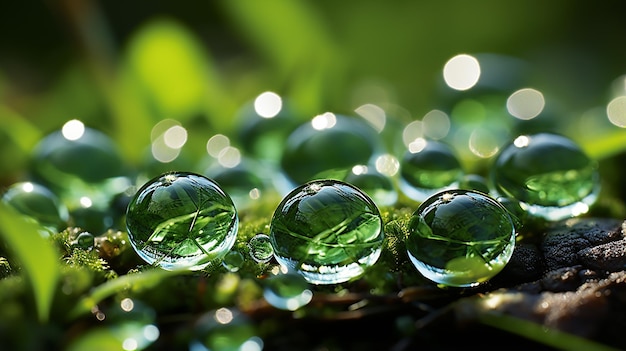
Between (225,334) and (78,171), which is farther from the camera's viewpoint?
(78,171)

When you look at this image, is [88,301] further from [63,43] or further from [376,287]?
[63,43]

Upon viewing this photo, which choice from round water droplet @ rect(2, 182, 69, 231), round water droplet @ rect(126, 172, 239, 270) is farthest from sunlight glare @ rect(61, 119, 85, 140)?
round water droplet @ rect(126, 172, 239, 270)

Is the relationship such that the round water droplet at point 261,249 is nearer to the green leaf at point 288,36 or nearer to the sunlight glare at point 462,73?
the sunlight glare at point 462,73

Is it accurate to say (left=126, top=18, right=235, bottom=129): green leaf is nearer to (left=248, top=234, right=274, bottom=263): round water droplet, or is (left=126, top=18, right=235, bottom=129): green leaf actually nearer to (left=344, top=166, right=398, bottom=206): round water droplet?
(left=344, top=166, right=398, bottom=206): round water droplet

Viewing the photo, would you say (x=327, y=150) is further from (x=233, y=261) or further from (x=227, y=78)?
(x=227, y=78)

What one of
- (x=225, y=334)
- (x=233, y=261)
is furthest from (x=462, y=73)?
(x=225, y=334)

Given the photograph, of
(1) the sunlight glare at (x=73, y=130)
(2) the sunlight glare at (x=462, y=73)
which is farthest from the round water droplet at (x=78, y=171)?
(2) the sunlight glare at (x=462, y=73)
